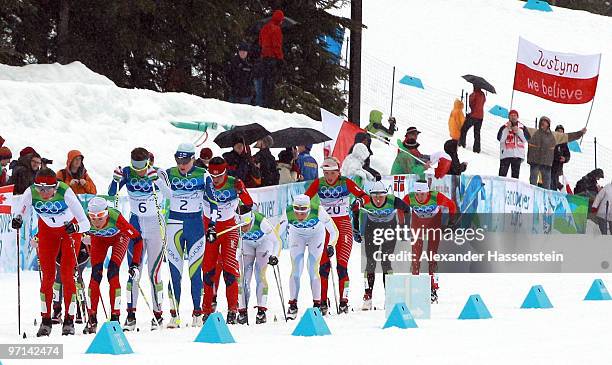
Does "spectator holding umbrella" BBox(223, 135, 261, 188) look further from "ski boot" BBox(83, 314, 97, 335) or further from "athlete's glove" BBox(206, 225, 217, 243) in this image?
"ski boot" BBox(83, 314, 97, 335)

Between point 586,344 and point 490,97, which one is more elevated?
point 490,97

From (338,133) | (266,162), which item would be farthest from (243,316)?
(338,133)

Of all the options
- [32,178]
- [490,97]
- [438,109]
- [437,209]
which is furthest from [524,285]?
[490,97]

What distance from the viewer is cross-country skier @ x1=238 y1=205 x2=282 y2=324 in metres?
15.6

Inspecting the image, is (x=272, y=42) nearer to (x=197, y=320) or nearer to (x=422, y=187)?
(x=422, y=187)

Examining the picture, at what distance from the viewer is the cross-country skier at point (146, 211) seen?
49.4 ft

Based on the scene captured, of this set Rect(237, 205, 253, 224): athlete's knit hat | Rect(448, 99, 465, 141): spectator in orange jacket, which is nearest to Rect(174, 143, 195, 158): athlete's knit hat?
Rect(237, 205, 253, 224): athlete's knit hat

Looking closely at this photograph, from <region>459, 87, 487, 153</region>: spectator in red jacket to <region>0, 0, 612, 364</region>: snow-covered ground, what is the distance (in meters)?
0.72

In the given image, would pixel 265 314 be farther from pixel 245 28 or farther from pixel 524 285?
pixel 245 28

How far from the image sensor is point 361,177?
67.9 ft

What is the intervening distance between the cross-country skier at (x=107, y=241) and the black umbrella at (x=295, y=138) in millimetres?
8001

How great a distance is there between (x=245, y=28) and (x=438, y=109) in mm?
13460

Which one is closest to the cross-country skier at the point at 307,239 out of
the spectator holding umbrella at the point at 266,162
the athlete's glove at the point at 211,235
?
the athlete's glove at the point at 211,235

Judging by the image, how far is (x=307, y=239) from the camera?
53.6 ft
